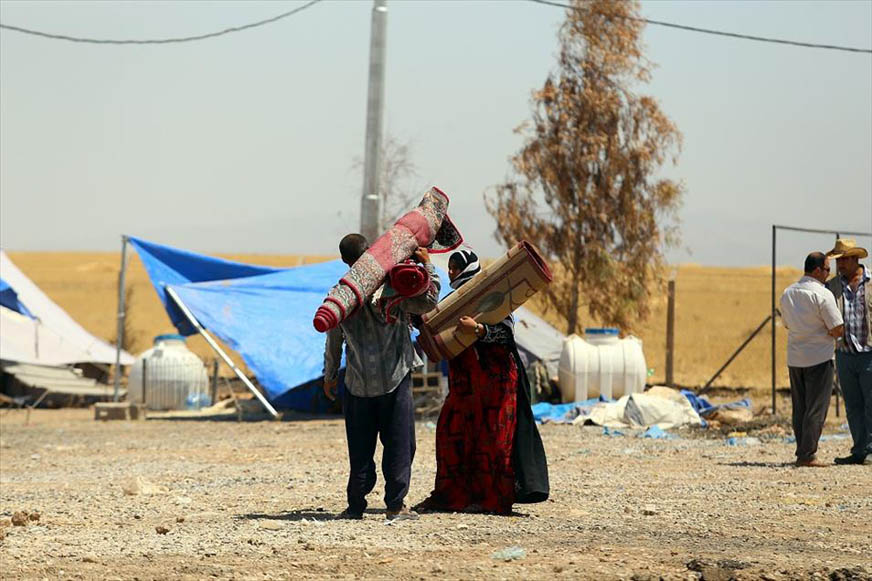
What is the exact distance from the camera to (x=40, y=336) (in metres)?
21.3

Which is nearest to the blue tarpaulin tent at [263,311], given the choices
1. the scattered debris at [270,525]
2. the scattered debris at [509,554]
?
the scattered debris at [270,525]

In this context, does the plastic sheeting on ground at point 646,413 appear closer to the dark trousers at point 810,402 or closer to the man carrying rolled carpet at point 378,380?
the dark trousers at point 810,402

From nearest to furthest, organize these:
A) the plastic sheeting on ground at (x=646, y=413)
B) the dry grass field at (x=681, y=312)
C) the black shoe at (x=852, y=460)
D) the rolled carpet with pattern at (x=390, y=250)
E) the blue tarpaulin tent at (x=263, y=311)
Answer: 1. the rolled carpet with pattern at (x=390, y=250)
2. the black shoe at (x=852, y=460)
3. the plastic sheeting on ground at (x=646, y=413)
4. the blue tarpaulin tent at (x=263, y=311)
5. the dry grass field at (x=681, y=312)

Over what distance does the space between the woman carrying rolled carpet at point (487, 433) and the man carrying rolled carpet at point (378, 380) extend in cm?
34

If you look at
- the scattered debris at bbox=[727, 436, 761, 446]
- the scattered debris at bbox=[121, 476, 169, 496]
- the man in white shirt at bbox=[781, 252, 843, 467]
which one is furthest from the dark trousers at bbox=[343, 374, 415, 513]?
the scattered debris at bbox=[727, 436, 761, 446]

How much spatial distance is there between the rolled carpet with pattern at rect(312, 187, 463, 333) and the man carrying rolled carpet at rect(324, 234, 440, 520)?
0.12 m

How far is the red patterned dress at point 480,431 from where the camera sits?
24.2ft

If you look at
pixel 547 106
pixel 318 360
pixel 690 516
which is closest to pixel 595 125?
Answer: pixel 547 106

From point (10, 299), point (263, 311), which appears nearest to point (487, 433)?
point (263, 311)

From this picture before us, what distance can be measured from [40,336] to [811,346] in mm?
14614

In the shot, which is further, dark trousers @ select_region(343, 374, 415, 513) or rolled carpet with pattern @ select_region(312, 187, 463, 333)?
dark trousers @ select_region(343, 374, 415, 513)

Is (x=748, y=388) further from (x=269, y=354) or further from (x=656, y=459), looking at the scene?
(x=656, y=459)

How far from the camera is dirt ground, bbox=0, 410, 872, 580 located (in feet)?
18.9

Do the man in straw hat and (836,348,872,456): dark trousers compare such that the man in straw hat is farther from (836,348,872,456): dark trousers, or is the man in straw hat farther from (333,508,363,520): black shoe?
(333,508,363,520): black shoe
